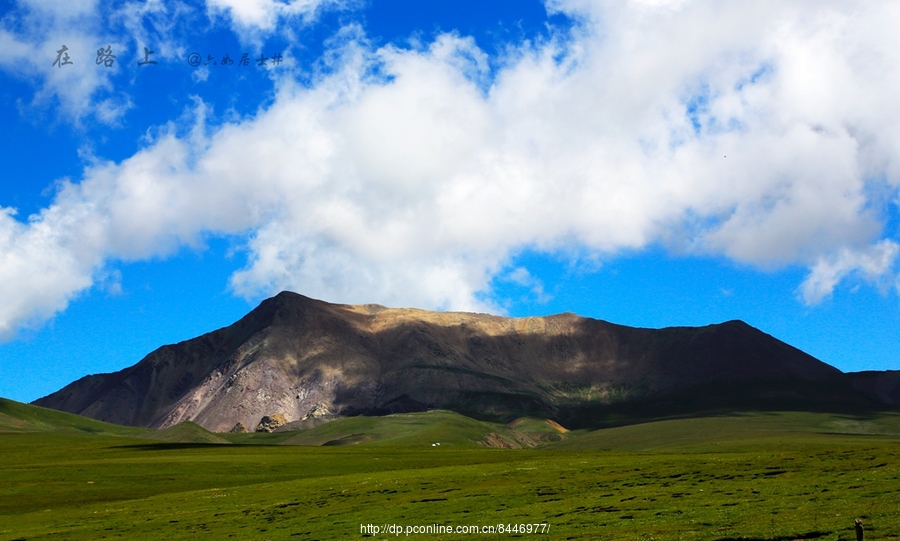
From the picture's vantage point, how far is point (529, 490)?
76.1m

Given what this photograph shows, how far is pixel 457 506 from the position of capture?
6862cm

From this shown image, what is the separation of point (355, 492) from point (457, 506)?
65.6 feet

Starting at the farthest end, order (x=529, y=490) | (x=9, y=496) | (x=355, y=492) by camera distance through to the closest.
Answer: (x=9, y=496)
(x=355, y=492)
(x=529, y=490)

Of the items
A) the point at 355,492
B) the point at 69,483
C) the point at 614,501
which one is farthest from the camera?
the point at 69,483

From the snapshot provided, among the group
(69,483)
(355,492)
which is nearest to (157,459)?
(69,483)

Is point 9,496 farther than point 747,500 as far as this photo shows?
Yes

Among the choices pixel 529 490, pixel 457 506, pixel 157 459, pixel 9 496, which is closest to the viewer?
pixel 457 506

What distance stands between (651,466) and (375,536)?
Result: 1759 inches

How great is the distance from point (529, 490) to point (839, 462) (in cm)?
2894

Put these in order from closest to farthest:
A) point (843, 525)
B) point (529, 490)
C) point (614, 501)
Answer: point (843, 525) < point (614, 501) < point (529, 490)

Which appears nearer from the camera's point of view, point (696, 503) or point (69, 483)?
point (696, 503)

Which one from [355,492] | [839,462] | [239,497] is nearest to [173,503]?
Answer: [239,497]

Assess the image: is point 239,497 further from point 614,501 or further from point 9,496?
point 614,501

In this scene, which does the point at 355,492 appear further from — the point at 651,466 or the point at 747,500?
the point at 747,500
